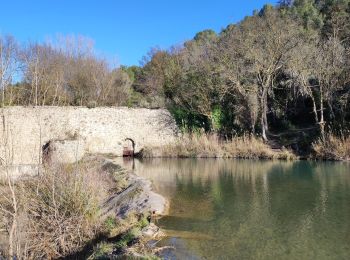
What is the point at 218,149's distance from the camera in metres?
21.1

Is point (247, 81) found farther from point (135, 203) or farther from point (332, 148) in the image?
point (135, 203)

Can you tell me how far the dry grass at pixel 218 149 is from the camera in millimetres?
19797

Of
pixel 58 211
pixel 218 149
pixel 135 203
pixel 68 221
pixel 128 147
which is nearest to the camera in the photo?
pixel 68 221

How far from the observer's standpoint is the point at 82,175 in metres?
7.68

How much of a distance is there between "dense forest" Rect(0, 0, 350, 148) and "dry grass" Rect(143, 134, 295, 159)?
4.74 ft

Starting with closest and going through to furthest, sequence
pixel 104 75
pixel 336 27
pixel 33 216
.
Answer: pixel 33 216, pixel 336 27, pixel 104 75

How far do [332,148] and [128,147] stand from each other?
1169 centimetres

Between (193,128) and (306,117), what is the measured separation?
664 centimetres

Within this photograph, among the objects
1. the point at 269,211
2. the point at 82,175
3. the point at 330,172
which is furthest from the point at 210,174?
the point at 82,175

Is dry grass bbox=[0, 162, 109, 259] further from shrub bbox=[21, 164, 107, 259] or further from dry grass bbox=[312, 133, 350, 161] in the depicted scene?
dry grass bbox=[312, 133, 350, 161]

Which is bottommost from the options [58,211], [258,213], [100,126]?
[258,213]

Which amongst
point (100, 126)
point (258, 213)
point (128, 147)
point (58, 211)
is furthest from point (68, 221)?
point (128, 147)

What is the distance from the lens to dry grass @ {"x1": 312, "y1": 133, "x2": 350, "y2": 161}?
17.0 meters

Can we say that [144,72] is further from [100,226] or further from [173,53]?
[100,226]
